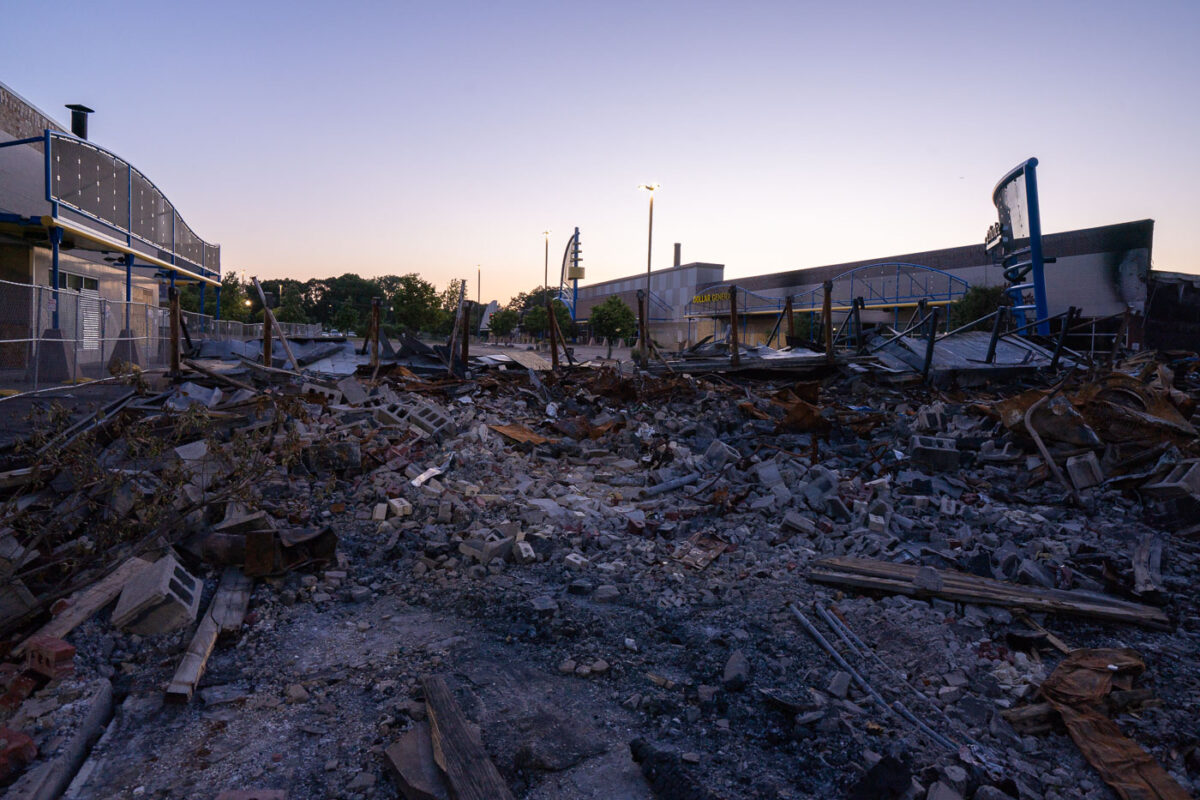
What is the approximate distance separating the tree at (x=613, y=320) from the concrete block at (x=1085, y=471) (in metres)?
44.1

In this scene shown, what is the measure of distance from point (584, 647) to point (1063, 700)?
2433 millimetres

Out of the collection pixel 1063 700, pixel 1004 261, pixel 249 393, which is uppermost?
pixel 1004 261

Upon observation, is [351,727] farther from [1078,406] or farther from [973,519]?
[1078,406]

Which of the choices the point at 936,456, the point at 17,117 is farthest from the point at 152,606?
the point at 17,117

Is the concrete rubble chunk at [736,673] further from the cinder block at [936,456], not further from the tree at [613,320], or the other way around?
the tree at [613,320]

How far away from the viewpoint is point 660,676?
3.54 metres

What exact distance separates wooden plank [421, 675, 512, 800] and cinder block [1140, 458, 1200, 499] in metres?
5.80

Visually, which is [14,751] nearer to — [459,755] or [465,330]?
[459,755]

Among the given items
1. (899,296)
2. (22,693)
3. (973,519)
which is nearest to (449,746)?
(22,693)

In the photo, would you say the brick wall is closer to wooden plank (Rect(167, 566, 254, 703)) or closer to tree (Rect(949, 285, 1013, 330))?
wooden plank (Rect(167, 566, 254, 703))

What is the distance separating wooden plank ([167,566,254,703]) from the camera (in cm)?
336

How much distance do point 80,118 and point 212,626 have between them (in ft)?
94.7

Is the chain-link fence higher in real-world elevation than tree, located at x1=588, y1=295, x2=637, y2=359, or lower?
lower

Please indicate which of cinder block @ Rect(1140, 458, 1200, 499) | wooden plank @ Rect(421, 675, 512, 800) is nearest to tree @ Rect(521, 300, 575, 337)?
cinder block @ Rect(1140, 458, 1200, 499)
